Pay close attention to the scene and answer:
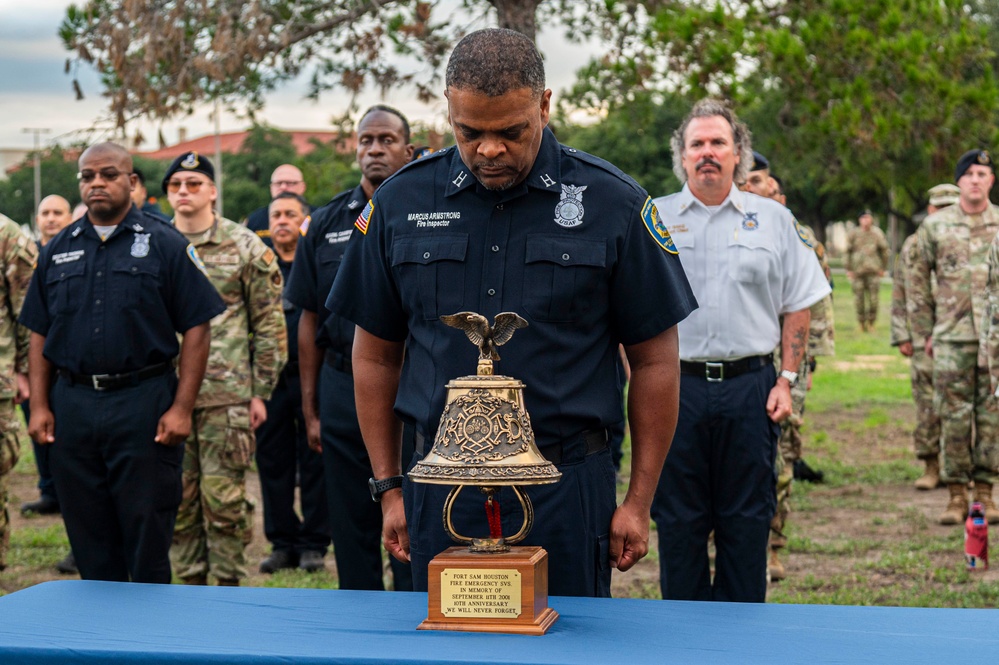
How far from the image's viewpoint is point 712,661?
2.50 m

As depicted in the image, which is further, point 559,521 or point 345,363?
point 345,363

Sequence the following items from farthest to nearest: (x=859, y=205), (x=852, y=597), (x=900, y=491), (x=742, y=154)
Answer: (x=859, y=205)
(x=900, y=491)
(x=852, y=597)
(x=742, y=154)

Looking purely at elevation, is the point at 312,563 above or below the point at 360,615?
below

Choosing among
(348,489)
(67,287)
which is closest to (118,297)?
(67,287)

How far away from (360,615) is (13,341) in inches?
184

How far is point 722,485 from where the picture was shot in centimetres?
528

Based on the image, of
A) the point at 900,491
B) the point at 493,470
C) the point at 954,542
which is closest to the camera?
the point at 493,470

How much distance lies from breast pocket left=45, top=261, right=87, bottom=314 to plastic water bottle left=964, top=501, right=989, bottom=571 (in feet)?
15.5

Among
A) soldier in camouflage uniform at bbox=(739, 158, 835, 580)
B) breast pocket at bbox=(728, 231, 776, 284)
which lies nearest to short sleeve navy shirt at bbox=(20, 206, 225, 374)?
breast pocket at bbox=(728, 231, 776, 284)

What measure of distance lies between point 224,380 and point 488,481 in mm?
4179

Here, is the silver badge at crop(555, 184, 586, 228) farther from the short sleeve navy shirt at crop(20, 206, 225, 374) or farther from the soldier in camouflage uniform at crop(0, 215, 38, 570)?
the soldier in camouflage uniform at crop(0, 215, 38, 570)

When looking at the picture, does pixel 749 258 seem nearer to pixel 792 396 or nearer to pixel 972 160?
pixel 792 396

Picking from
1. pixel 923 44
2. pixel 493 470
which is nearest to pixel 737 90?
pixel 923 44

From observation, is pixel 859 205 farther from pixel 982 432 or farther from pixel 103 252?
pixel 103 252
